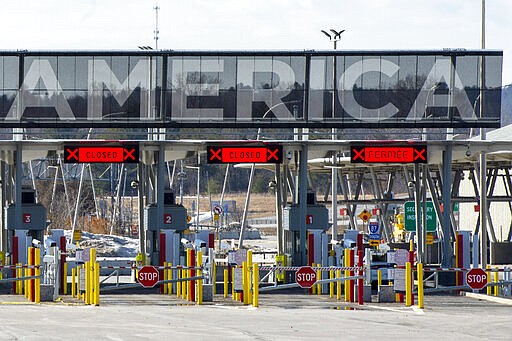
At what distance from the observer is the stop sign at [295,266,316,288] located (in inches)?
1074

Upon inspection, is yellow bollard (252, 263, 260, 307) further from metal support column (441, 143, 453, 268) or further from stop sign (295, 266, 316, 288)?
metal support column (441, 143, 453, 268)

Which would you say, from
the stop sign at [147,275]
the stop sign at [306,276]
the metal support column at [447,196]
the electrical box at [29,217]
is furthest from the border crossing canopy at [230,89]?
the stop sign at [306,276]

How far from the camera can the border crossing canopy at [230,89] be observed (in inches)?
1270

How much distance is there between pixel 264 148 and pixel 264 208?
104 m

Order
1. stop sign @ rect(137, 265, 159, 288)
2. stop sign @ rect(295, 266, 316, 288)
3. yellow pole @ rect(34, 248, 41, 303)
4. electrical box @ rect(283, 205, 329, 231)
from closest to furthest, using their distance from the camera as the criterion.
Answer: stop sign @ rect(295, 266, 316, 288), stop sign @ rect(137, 265, 159, 288), yellow pole @ rect(34, 248, 41, 303), electrical box @ rect(283, 205, 329, 231)

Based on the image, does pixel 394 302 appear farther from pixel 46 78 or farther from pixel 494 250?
pixel 494 250

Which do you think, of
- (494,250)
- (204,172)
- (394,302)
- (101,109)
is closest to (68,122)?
(101,109)

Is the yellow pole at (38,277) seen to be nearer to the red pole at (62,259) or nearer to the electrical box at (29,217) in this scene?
the red pole at (62,259)

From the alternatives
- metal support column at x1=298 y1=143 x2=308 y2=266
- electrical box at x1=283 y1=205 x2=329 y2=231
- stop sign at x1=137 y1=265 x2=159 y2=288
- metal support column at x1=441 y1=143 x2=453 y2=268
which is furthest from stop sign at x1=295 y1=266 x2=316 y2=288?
metal support column at x1=441 y1=143 x2=453 y2=268

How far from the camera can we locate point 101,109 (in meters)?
32.3

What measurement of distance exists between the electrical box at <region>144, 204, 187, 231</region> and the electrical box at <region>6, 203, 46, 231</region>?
9.01ft

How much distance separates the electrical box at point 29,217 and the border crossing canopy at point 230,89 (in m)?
2.23

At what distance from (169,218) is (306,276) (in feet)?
22.9

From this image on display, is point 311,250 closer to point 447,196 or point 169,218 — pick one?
point 447,196
